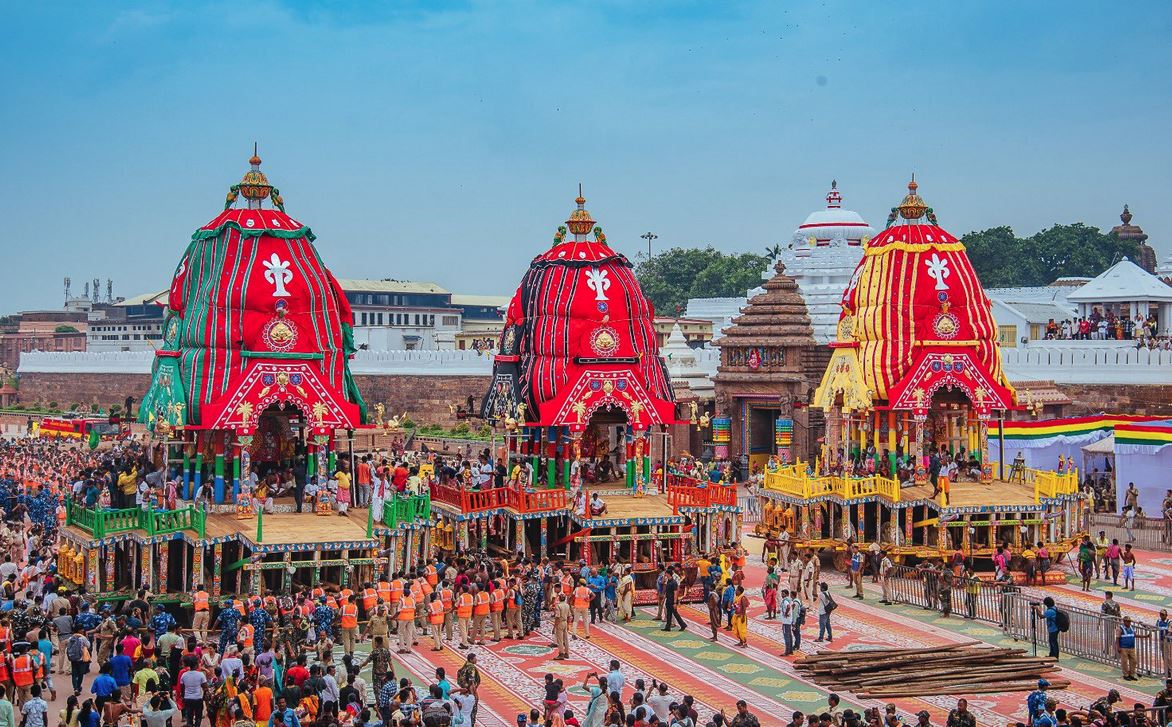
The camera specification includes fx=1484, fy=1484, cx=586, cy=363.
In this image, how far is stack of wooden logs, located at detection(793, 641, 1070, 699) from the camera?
21.8m

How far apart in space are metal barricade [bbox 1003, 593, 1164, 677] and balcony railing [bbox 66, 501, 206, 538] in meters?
14.0

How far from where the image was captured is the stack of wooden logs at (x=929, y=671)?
21750 millimetres

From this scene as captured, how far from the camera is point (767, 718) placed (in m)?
20.3

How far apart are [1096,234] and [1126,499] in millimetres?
58680

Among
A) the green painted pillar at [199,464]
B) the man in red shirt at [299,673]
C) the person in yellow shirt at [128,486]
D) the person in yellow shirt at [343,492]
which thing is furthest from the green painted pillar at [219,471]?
Result: the man in red shirt at [299,673]

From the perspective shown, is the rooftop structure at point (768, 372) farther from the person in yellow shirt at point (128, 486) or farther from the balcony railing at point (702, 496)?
the person in yellow shirt at point (128, 486)

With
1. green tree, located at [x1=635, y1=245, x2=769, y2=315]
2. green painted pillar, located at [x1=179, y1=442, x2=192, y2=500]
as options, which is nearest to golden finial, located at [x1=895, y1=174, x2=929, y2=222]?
green painted pillar, located at [x1=179, y1=442, x2=192, y2=500]

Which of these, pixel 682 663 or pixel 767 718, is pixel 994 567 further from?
pixel 767 718

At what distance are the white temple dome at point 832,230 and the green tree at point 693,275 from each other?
105ft

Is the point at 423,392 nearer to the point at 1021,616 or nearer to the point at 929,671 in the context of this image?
the point at 1021,616

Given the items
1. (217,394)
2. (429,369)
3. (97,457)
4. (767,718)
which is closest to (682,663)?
(767,718)

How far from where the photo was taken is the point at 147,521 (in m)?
25.4

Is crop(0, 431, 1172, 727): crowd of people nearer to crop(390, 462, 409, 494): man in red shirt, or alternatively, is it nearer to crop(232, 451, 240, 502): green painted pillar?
crop(390, 462, 409, 494): man in red shirt

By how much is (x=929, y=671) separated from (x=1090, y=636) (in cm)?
326
